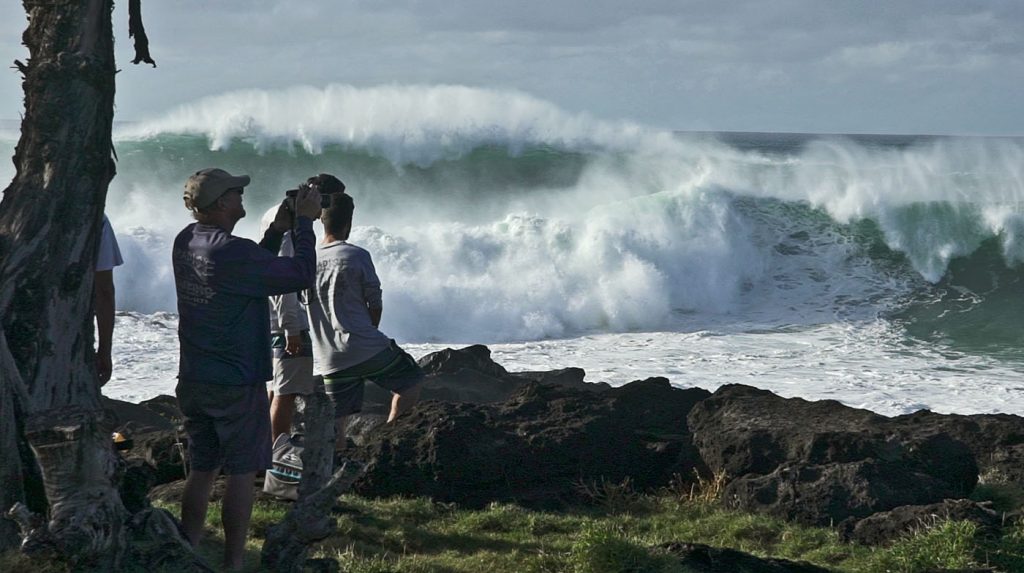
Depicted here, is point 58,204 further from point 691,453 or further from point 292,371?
point 691,453

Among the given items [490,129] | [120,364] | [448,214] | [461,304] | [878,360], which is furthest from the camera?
[490,129]

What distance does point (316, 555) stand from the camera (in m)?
5.50

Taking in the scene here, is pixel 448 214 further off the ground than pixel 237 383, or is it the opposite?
pixel 448 214

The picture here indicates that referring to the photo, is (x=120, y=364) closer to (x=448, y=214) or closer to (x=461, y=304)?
(x=461, y=304)

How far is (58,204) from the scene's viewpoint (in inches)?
193

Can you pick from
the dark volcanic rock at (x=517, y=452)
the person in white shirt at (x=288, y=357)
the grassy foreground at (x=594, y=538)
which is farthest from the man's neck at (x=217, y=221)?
the dark volcanic rock at (x=517, y=452)

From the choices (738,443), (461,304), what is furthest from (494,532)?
(461,304)

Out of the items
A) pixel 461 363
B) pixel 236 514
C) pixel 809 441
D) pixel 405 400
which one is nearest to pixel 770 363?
pixel 461 363

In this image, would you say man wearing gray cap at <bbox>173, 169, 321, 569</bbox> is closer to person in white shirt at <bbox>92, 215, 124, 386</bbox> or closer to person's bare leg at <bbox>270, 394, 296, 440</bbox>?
person in white shirt at <bbox>92, 215, 124, 386</bbox>

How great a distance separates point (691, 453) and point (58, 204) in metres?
4.04

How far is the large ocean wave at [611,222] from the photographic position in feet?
67.2

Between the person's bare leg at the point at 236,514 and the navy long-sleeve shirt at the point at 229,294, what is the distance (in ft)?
1.42

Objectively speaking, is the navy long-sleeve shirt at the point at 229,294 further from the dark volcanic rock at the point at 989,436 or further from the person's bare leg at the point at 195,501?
the dark volcanic rock at the point at 989,436

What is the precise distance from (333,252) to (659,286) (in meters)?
15.5
